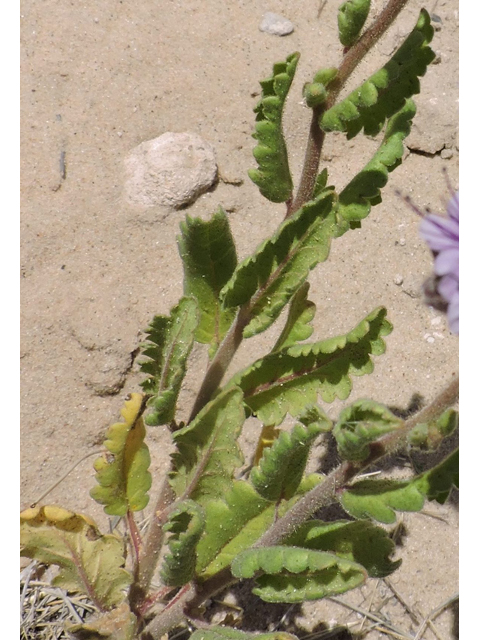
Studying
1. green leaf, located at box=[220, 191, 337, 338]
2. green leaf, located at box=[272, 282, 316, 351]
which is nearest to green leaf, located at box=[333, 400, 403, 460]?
green leaf, located at box=[220, 191, 337, 338]

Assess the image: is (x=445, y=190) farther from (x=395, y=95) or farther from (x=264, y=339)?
(x=395, y=95)

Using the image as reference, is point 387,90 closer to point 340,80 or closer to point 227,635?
point 340,80

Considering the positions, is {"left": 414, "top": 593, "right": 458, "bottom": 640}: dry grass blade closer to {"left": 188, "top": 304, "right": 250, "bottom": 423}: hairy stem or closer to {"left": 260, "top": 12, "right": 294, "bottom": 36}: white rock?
{"left": 188, "top": 304, "right": 250, "bottom": 423}: hairy stem

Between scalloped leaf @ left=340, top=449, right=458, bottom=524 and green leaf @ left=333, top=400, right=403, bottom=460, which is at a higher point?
green leaf @ left=333, top=400, right=403, bottom=460

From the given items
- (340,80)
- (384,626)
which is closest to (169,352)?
(340,80)

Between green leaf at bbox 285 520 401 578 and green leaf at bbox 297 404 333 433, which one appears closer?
green leaf at bbox 297 404 333 433
